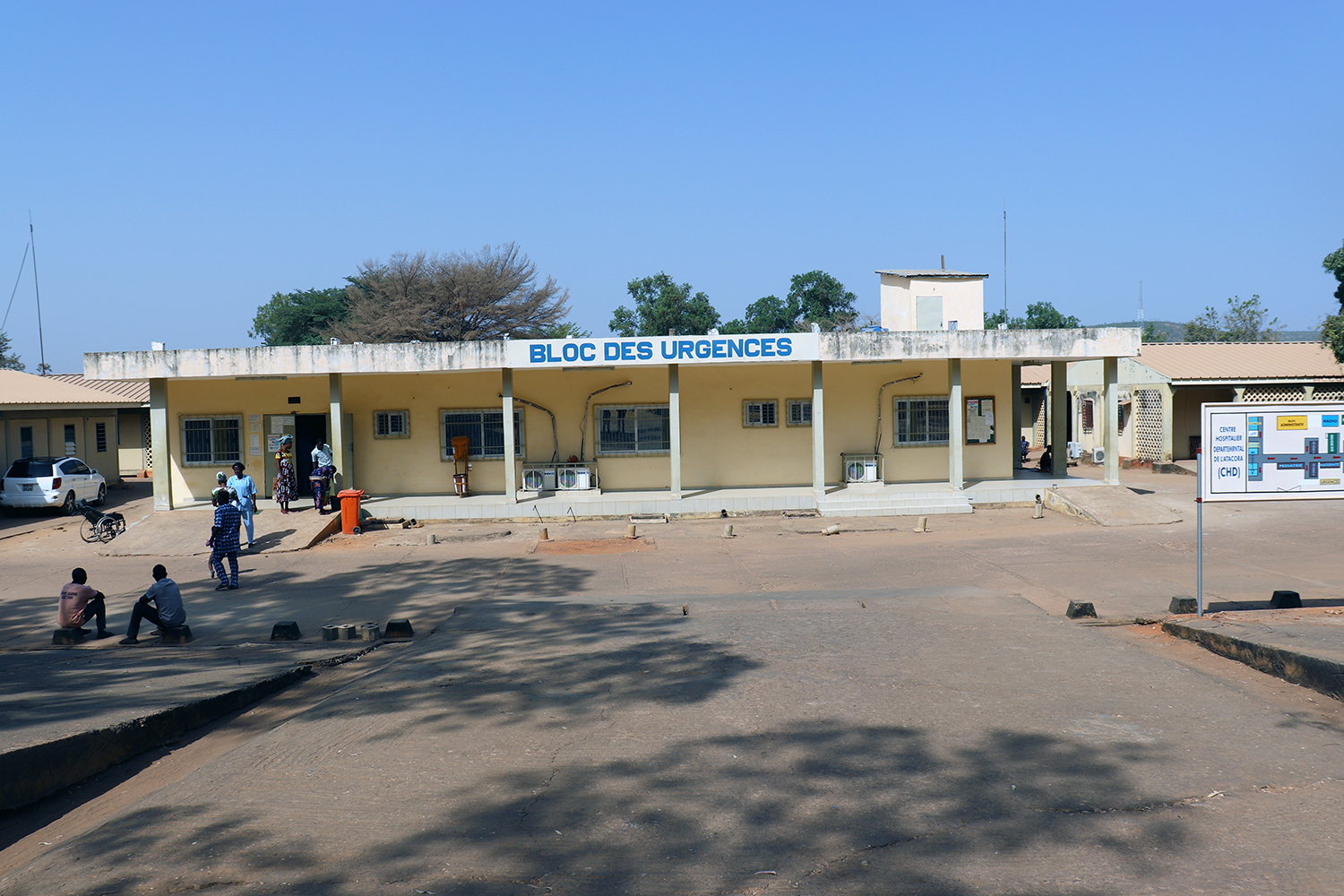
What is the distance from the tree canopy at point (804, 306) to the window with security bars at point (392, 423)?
5119 centimetres

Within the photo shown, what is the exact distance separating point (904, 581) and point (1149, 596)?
9.86 ft

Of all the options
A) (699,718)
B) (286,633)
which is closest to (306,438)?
(286,633)

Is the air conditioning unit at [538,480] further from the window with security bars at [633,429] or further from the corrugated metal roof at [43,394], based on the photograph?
the corrugated metal roof at [43,394]

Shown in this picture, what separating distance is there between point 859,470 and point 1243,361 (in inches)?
693

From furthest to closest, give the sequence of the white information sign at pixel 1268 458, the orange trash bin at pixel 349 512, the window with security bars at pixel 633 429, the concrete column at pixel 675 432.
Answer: the window with security bars at pixel 633 429, the concrete column at pixel 675 432, the orange trash bin at pixel 349 512, the white information sign at pixel 1268 458

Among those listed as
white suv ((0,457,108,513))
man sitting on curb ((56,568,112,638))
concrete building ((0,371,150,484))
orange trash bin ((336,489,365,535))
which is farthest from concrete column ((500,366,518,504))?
concrete building ((0,371,150,484))

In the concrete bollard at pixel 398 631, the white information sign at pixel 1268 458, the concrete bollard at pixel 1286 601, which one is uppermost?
the white information sign at pixel 1268 458

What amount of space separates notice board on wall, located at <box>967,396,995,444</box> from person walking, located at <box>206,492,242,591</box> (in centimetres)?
1592

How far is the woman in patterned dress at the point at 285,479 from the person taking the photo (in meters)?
18.9

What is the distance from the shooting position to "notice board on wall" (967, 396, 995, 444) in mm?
21672

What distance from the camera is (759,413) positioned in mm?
21438

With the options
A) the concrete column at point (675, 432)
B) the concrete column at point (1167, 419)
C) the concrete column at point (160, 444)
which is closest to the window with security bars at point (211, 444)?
the concrete column at point (160, 444)

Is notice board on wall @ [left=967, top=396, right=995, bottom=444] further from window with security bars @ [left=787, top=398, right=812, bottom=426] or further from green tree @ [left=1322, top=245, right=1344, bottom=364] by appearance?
green tree @ [left=1322, top=245, right=1344, bottom=364]

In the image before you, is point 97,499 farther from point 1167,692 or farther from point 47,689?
point 1167,692
